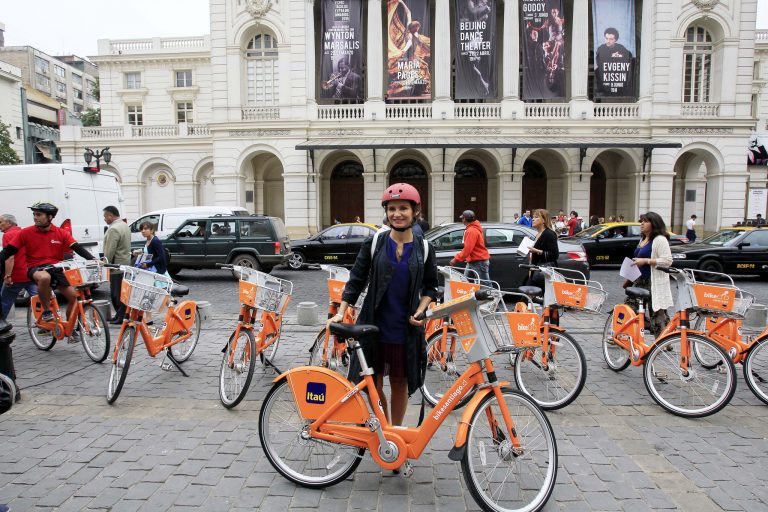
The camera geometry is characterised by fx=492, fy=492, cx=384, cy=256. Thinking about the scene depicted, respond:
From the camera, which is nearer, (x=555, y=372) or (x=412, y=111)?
(x=555, y=372)

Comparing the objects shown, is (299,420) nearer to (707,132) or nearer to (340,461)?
(340,461)

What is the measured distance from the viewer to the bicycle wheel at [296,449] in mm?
3324

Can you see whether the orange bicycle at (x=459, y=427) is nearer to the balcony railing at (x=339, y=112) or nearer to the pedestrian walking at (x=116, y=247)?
the pedestrian walking at (x=116, y=247)

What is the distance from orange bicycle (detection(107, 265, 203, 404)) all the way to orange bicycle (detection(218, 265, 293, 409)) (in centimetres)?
86

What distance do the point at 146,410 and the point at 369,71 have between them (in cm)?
2160

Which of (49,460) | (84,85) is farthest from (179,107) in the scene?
(84,85)

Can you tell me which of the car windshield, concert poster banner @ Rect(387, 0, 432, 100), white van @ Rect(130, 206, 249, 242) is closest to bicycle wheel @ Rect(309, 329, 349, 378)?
white van @ Rect(130, 206, 249, 242)

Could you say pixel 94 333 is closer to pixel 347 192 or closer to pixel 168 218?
pixel 168 218

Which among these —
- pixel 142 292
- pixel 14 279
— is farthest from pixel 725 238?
pixel 14 279

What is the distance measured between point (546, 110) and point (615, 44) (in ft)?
13.7

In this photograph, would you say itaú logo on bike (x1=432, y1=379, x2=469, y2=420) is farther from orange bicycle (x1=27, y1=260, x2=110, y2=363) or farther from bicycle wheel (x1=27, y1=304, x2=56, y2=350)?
bicycle wheel (x1=27, y1=304, x2=56, y2=350)

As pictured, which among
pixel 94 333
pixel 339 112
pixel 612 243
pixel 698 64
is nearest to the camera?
pixel 94 333

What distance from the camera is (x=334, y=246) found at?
15.8 metres

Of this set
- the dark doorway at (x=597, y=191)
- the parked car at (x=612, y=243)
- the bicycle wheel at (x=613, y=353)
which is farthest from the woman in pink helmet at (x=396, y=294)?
the dark doorway at (x=597, y=191)
